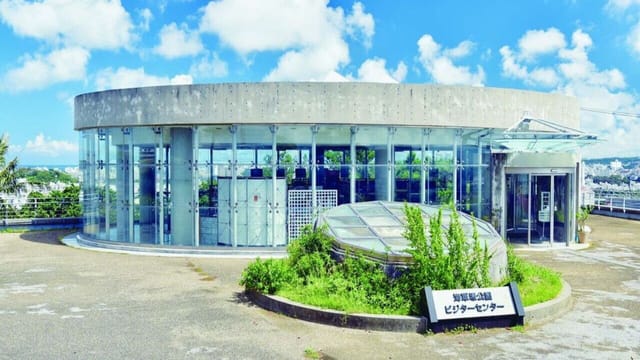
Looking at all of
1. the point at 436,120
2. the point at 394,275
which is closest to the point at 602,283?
the point at 394,275

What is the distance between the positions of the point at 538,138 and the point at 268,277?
36.2 feet

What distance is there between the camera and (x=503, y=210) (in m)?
19.8

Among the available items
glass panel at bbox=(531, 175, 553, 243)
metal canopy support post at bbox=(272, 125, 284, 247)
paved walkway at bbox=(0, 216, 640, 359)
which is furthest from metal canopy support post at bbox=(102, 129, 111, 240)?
glass panel at bbox=(531, 175, 553, 243)

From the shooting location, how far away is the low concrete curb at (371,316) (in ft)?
30.2

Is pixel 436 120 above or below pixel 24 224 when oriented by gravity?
above

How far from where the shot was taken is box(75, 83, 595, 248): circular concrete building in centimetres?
1783

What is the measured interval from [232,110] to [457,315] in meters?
10.8

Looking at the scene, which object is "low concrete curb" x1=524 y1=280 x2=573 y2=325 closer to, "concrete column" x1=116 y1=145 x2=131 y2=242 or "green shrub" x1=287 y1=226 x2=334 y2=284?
"green shrub" x1=287 y1=226 x2=334 y2=284

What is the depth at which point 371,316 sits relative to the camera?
366 inches

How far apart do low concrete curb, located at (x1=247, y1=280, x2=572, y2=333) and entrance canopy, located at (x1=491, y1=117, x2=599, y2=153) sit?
7.96 m

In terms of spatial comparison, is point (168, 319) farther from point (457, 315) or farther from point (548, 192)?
point (548, 192)

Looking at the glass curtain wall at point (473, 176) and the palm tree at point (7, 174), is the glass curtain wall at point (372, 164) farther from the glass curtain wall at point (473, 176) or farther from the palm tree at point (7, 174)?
the palm tree at point (7, 174)

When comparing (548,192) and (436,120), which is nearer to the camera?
(436,120)

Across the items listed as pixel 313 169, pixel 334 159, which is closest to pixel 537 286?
pixel 313 169
